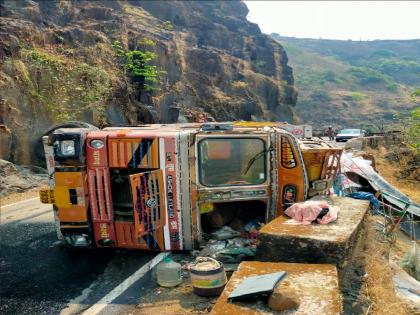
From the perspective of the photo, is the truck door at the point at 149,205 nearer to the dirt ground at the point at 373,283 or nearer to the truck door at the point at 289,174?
the truck door at the point at 289,174

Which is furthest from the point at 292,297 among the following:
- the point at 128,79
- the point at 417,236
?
the point at 128,79

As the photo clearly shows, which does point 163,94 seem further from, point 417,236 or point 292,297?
point 292,297

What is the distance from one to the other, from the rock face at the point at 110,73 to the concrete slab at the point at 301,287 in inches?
503

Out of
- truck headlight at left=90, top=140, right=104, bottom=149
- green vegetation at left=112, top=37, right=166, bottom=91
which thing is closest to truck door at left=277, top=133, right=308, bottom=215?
truck headlight at left=90, top=140, right=104, bottom=149

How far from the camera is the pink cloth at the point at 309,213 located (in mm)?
5516

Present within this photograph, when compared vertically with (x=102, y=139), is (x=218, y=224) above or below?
below

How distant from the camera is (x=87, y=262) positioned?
20.8 ft

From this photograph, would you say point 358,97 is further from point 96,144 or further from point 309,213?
point 96,144

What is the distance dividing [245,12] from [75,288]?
65.3 metres

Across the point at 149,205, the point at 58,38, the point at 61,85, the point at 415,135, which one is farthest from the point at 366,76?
the point at 149,205

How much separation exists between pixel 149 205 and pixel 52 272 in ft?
5.35

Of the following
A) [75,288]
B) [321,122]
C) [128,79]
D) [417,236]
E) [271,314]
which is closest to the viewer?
[271,314]

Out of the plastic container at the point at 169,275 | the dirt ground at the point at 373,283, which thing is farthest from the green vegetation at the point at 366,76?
the plastic container at the point at 169,275

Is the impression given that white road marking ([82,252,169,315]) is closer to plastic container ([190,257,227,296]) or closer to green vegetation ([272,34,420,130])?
plastic container ([190,257,227,296])
